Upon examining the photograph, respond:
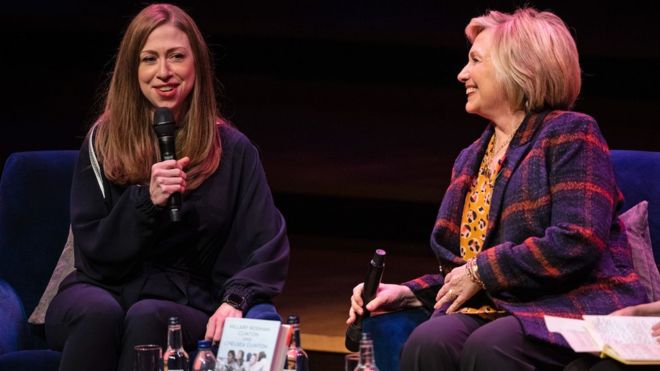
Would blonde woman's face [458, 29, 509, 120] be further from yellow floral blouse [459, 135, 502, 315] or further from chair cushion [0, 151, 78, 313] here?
chair cushion [0, 151, 78, 313]

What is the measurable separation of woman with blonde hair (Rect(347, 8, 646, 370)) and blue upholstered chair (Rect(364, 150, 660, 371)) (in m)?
0.05

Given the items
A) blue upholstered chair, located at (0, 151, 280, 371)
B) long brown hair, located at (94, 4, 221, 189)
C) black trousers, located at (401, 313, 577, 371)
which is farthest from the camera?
blue upholstered chair, located at (0, 151, 280, 371)

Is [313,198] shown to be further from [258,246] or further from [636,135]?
[258,246]

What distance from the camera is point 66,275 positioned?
3523mm

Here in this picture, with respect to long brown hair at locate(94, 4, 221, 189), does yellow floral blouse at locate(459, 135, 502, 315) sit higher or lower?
lower

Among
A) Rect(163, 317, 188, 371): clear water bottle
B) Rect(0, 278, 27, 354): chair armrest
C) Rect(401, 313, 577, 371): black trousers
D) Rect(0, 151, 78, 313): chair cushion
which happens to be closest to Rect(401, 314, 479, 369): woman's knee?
Rect(401, 313, 577, 371): black trousers

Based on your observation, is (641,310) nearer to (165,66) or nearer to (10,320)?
(165,66)

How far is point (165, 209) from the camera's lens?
127 inches

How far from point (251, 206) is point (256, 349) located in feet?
3.33

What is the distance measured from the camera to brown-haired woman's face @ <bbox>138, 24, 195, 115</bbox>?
3387mm

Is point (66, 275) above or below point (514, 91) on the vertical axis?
below

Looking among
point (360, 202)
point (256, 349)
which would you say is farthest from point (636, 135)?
point (256, 349)

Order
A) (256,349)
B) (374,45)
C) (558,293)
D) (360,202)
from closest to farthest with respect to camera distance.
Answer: (256,349) < (558,293) < (360,202) < (374,45)

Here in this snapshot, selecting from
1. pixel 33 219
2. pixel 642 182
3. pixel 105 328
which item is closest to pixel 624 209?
pixel 642 182
